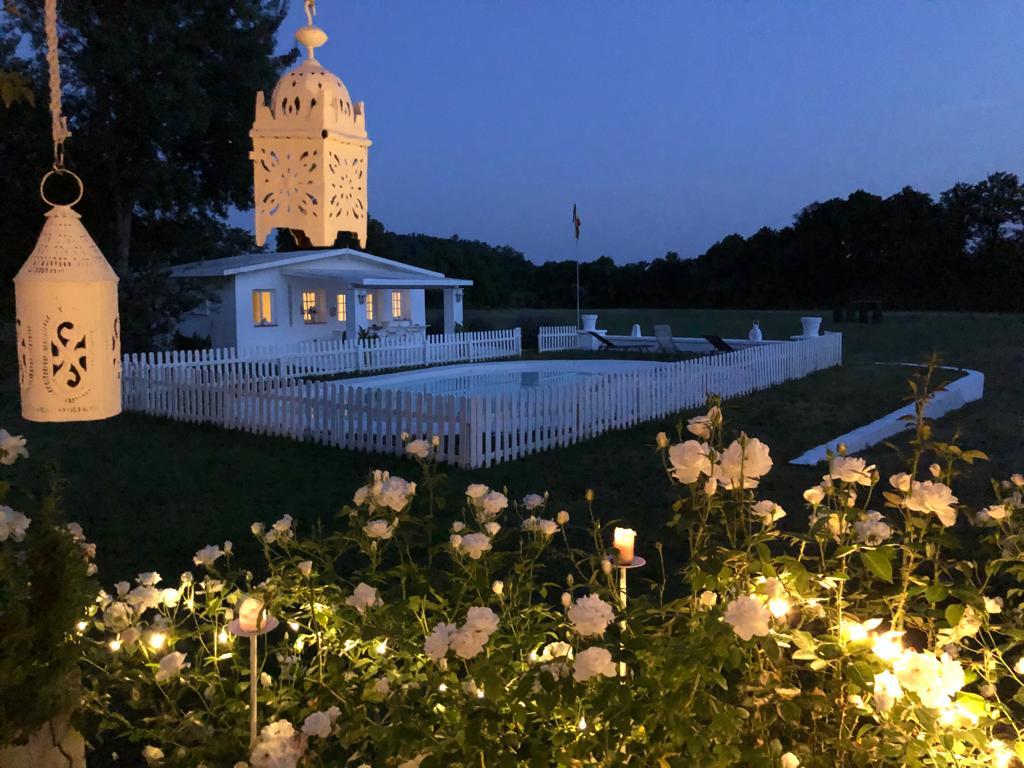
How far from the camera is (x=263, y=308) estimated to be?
22500 mm

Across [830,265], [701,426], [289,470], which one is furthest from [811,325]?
[830,265]

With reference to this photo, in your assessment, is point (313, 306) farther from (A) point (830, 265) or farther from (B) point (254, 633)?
(A) point (830, 265)

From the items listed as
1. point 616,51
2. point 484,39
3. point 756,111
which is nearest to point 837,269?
point 756,111

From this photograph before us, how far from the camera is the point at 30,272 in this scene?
244cm

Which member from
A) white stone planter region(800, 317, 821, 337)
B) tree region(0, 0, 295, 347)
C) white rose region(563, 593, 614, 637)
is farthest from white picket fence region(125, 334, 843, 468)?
tree region(0, 0, 295, 347)

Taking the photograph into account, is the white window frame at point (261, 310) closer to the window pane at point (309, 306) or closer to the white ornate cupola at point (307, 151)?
the window pane at point (309, 306)

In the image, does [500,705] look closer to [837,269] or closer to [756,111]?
[756,111]

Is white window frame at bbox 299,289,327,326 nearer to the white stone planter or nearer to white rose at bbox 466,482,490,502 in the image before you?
the white stone planter

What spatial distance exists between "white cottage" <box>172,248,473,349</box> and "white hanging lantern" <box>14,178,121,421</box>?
1946 cm

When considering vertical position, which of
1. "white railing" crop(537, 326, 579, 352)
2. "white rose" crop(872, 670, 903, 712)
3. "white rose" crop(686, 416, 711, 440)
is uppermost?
"white railing" crop(537, 326, 579, 352)

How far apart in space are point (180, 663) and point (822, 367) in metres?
19.6

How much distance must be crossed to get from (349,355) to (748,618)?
19444mm

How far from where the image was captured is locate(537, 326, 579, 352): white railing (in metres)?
26.4

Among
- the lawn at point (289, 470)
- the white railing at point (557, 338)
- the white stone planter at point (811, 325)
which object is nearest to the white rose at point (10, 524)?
the lawn at point (289, 470)
